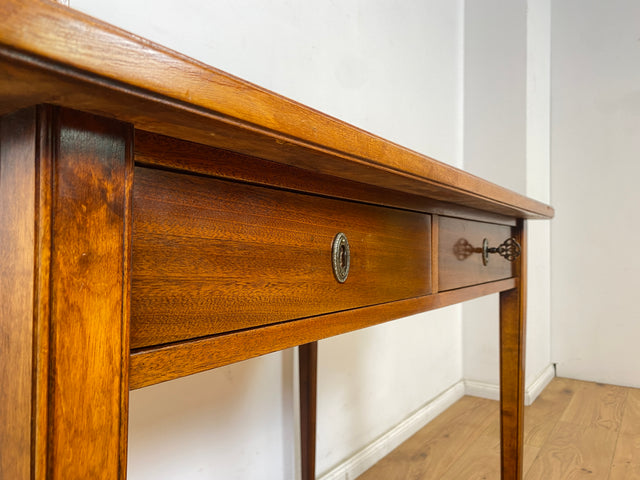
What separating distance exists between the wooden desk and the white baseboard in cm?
95

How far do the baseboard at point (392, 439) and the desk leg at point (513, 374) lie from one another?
425 mm

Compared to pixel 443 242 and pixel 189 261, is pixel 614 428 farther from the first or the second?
pixel 189 261

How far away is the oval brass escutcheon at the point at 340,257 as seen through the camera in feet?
1.54

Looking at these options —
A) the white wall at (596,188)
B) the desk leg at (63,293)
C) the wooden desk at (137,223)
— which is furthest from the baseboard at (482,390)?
the desk leg at (63,293)

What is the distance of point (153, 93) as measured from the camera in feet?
0.77

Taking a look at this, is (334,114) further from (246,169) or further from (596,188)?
(596,188)

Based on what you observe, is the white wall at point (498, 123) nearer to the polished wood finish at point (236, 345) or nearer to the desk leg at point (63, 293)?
the polished wood finish at point (236, 345)

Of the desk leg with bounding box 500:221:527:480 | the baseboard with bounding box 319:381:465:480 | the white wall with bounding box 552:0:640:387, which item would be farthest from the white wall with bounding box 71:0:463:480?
the white wall with bounding box 552:0:640:387

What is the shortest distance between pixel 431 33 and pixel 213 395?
1.52 meters

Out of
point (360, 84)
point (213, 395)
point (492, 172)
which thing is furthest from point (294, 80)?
point (492, 172)

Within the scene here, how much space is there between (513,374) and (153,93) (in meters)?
0.98

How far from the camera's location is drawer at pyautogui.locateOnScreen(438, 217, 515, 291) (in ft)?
2.34

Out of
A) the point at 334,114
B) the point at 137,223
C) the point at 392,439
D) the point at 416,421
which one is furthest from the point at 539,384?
the point at 137,223

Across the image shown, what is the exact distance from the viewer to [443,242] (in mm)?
708
